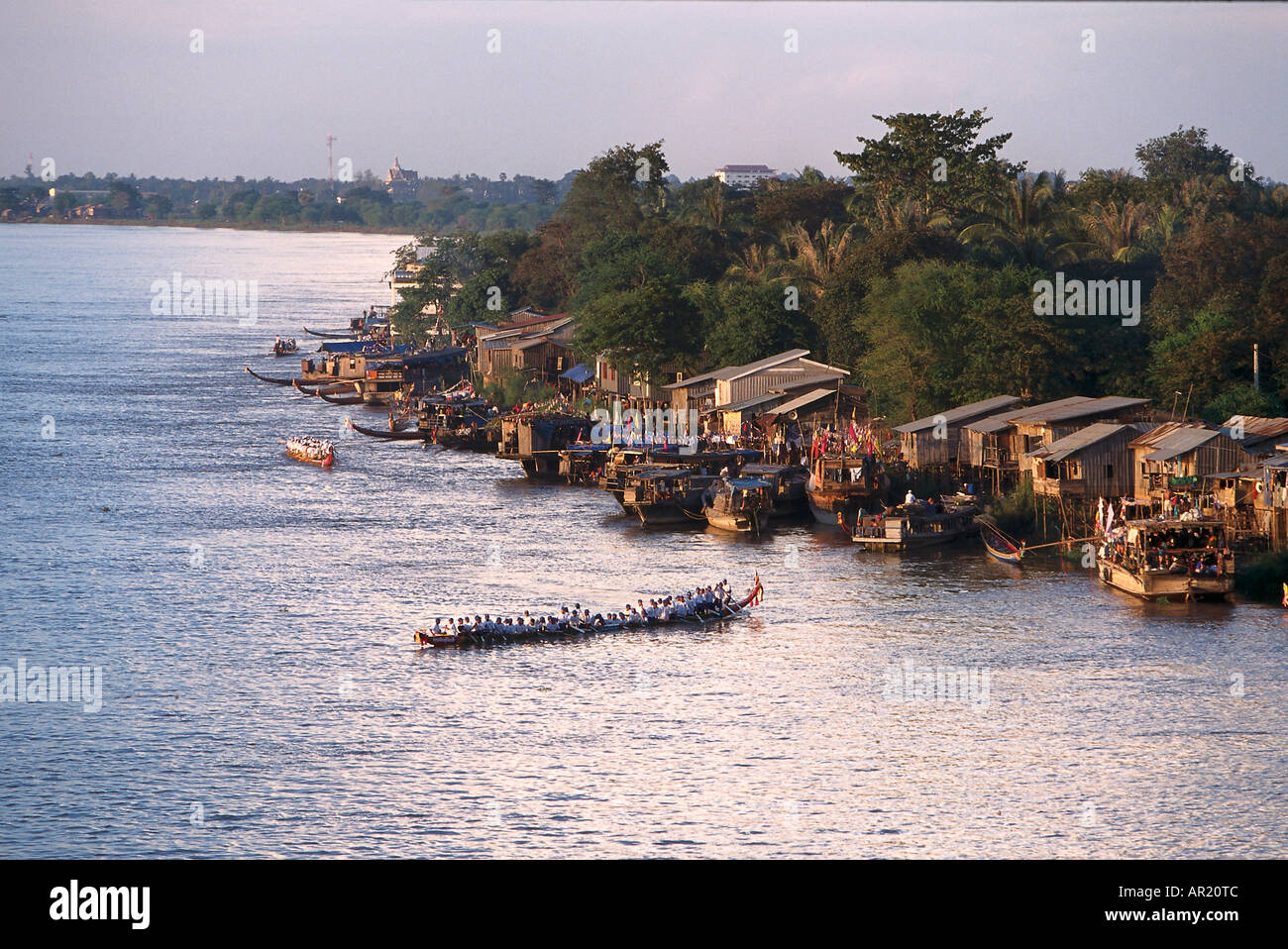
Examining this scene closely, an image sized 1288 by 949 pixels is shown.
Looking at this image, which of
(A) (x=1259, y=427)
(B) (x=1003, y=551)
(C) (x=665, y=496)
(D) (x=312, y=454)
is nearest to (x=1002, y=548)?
(B) (x=1003, y=551)

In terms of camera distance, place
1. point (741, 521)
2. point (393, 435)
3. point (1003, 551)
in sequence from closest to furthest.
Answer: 1. point (1003, 551)
2. point (741, 521)
3. point (393, 435)

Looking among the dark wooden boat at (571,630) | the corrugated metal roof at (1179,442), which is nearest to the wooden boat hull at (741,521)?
the dark wooden boat at (571,630)

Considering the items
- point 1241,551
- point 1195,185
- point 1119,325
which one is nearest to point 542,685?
point 1241,551

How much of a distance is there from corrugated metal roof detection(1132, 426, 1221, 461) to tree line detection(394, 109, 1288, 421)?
6633 mm

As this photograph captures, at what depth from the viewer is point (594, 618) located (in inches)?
1460

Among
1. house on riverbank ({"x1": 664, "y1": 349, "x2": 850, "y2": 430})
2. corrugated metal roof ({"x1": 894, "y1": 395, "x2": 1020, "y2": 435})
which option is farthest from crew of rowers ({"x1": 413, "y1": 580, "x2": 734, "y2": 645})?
house on riverbank ({"x1": 664, "y1": 349, "x2": 850, "y2": 430})

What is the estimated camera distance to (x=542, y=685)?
3253 cm

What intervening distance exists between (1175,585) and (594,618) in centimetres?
1590

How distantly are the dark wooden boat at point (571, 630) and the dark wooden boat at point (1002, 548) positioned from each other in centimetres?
937

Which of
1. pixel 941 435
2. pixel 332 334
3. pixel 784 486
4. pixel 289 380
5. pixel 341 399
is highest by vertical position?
pixel 332 334

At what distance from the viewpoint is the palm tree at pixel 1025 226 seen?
65312 mm

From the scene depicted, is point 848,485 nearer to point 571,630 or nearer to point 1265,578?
point 1265,578

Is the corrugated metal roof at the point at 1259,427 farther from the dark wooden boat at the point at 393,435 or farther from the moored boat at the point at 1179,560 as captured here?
the dark wooden boat at the point at 393,435
